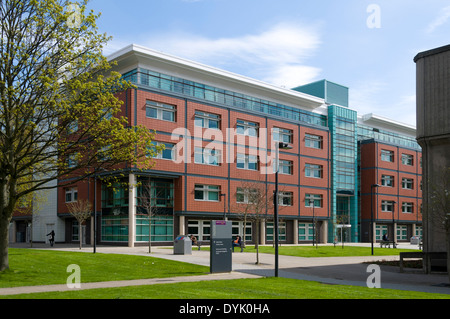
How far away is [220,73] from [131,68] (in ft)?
36.5

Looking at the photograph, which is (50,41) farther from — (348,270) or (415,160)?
(415,160)

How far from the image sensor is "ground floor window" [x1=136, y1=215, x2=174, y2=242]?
1929 inches

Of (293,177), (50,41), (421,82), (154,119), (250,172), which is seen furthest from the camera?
(293,177)

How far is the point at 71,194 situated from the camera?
57906mm

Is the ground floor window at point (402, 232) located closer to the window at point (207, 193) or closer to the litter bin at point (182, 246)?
the window at point (207, 193)

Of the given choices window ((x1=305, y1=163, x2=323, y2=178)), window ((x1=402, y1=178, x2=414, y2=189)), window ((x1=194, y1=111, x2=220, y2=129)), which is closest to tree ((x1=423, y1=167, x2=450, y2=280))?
window ((x1=194, y1=111, x2=220, y2=129))

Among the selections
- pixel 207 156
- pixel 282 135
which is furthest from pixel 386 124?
pixel 207 156

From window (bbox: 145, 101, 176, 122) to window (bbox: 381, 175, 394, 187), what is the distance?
43138 millimetres

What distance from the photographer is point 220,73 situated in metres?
58.6

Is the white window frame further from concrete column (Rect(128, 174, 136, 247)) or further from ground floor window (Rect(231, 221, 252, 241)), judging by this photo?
ground floor window (Rect(231, 221, 252, 241))

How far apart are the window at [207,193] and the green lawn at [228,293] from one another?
35.9 meters

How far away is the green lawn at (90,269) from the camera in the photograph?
18562 mm

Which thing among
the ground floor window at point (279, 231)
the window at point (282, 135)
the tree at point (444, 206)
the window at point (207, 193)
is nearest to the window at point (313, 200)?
the ground floor window at point (279, 231)
